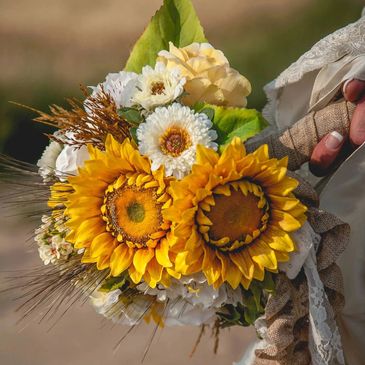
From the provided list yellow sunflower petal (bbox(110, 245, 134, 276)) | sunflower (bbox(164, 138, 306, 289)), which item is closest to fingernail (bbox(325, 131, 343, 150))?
sunflower (bbox(164, 138, 306, 289))

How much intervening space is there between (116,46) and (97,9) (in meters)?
0.25

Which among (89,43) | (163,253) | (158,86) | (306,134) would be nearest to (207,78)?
(158,86)

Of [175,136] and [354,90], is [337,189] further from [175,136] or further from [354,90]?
[175,136]

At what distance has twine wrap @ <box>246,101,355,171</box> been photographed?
1191mm

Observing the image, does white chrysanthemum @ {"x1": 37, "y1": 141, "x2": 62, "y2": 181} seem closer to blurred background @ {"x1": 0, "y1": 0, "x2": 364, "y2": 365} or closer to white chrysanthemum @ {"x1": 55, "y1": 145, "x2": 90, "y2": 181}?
white chrysanthemum @ {"x1": 55, "y1": 145, "x2": 90, "y2": 181}

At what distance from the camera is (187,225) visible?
3.48ft

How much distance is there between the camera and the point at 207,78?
3.85 ft

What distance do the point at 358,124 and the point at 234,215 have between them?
0.27m

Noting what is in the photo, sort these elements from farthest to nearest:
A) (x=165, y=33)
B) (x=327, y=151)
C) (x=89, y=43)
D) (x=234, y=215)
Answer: (x=89, y=43) → (x=165, y=33) → (x=327, y=151) → (x=234, y=215)

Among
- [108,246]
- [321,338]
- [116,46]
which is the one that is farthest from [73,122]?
[116,46]

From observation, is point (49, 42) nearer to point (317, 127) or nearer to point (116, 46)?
point (116, 46)

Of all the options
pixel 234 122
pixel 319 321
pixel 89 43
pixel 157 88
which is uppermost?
pixel 89 43

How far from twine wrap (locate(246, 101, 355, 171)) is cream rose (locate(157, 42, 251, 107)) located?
90 mm

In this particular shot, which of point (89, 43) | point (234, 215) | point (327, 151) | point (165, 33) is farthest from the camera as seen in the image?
point (89, 43)
